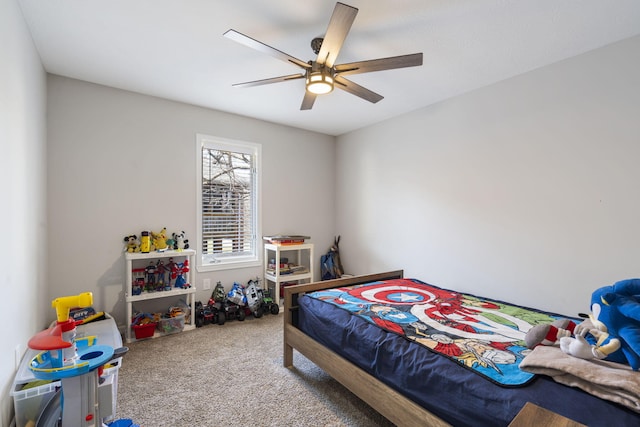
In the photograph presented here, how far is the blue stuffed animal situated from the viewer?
3.76 ft

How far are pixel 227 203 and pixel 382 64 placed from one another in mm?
2626

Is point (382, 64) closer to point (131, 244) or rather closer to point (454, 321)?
point (454, 321)

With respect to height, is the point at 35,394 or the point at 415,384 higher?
the point at 415,384

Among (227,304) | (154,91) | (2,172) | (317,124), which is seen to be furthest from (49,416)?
(317,124)

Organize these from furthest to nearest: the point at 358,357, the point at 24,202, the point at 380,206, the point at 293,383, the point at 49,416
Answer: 1. the point at 380,206
2. the point at 293,383
3. the point at 24,202
4. the point at 358,357
5. the point at 49,416

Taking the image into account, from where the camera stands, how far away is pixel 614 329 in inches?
48.3

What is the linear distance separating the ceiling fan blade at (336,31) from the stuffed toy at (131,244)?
257 cm

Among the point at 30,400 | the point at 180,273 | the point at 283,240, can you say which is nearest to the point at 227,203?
the point at 283,240

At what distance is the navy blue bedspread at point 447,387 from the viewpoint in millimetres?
1061

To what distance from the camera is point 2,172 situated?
1.57 meters

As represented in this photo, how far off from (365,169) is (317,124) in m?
0.95

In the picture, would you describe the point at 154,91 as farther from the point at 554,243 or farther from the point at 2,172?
the point at 554,243

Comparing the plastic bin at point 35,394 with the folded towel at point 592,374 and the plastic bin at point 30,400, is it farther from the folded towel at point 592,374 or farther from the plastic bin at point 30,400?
the folded towel at point 592,374

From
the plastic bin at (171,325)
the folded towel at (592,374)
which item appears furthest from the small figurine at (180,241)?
the folded towel at (592,374)
